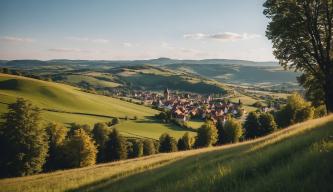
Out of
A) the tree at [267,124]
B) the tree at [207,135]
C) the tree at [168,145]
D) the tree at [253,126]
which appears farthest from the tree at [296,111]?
the tree at [168,145]

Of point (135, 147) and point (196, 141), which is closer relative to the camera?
point (135, 147)

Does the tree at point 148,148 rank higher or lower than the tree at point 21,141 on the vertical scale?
lower

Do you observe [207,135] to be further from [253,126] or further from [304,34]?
[304,34]

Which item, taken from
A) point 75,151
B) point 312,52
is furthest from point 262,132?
point 312,52

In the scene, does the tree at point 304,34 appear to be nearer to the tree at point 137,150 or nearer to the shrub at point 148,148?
the tree at point 137,150

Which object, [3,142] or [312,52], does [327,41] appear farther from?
[3,142]

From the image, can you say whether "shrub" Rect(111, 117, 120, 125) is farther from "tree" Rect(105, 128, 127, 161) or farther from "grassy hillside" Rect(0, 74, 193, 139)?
"tree" Rect(105, 128, 127, 161)
